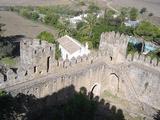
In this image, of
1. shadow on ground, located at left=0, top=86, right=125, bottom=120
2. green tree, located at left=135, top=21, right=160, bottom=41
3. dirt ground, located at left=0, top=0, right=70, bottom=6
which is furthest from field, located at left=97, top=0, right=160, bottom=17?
shadow on ground, located at left=0, top=86, right=125, bottom=120

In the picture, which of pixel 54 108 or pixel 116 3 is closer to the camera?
pixel 54 108

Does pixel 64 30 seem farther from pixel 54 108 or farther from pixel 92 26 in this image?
pixel 54 108

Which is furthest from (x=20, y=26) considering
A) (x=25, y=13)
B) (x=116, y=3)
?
(x=116, y=3)

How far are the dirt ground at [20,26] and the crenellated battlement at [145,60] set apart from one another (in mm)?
29684

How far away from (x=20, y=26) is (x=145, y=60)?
38121 mm

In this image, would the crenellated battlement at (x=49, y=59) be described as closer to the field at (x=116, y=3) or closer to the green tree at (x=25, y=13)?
the green tree at (x=25, y=13)

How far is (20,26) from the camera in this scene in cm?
6178

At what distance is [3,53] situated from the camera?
133 feet

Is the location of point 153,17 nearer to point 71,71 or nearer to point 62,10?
point 62,10

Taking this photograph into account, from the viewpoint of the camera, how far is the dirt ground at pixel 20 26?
57.2m

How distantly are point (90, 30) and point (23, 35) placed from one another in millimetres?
12107

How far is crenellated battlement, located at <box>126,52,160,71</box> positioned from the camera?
27.1 m

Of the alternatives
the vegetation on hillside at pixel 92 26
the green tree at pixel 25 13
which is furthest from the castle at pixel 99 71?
the green tree at pixel 25 13

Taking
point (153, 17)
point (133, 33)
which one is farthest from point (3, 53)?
point (153, 17)
